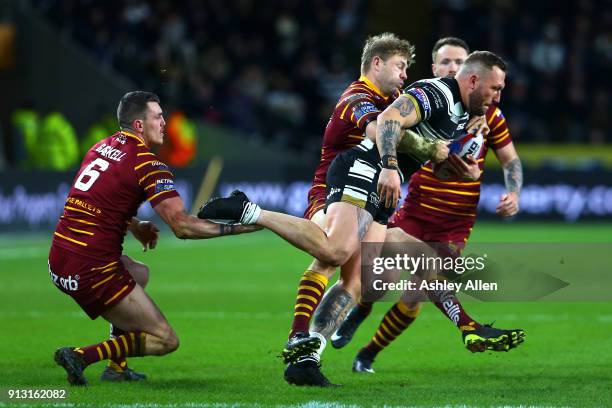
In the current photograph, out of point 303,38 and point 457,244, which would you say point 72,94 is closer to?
point 303,38

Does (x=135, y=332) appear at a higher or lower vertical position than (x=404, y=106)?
lower

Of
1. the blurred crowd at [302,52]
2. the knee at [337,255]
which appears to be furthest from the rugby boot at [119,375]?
the blurred crowd at [302,52]

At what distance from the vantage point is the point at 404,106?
777 centimetres

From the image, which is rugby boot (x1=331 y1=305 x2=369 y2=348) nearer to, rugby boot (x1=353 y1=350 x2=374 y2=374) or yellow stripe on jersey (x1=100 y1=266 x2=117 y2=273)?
rugby boot (x1=353 y1=350 x2=374 y2=374)

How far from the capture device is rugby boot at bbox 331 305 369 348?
925 centimetres

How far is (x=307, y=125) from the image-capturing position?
2758cm

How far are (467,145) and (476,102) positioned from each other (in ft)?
2.29

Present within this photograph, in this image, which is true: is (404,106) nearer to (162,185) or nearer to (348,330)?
(162,185)

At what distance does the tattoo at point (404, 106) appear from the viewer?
7.74 m

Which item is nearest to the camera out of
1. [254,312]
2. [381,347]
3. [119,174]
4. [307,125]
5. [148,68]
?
[119,174]

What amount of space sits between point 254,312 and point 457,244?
133 inches

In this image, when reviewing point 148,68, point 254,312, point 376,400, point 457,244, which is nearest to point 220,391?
point 376,400

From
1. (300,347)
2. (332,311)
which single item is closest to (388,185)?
(332,311)

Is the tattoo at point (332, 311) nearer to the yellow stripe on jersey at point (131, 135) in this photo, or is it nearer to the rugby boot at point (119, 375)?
the rugby boot at point (119, 375)
